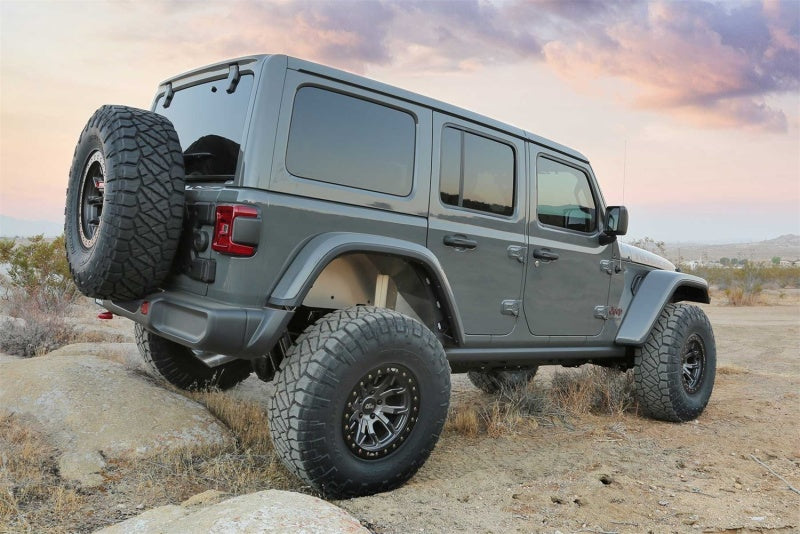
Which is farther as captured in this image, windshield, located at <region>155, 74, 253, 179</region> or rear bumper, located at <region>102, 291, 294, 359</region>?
windshield, located at <region>155, 74, 253, 179</region>

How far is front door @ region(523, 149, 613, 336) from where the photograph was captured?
4.30m

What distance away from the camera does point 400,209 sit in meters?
3.48

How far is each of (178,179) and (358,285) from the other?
1147 millimetres

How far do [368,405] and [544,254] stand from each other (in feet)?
5.90

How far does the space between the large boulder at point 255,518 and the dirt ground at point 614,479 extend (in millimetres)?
326

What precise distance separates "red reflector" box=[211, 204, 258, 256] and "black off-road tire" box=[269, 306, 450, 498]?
524 millimetres

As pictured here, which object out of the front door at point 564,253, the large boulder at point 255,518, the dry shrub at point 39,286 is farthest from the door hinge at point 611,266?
the dry shrub at point 39,286

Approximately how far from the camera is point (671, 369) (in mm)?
5027

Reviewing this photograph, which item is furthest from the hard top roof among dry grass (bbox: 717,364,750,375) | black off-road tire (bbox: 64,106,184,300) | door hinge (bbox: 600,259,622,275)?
dry grass (bbox: 717,364,750,375)

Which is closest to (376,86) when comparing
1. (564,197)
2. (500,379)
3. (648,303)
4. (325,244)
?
(325,244)

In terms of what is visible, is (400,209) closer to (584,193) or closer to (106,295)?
(106,295)

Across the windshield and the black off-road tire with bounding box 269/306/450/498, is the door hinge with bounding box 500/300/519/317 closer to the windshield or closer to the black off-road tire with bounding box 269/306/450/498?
the black off-road tire with bounding box 269/306/450/498

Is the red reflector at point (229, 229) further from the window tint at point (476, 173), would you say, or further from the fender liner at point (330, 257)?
the window tint at point (476, 173)

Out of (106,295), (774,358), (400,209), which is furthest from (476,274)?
(774,358)
